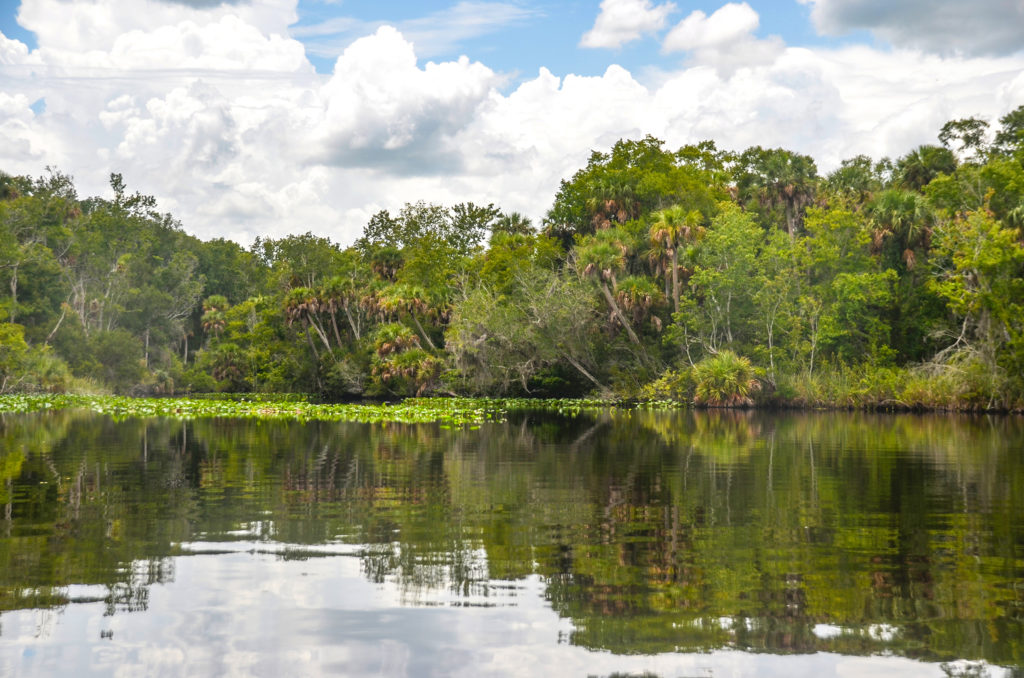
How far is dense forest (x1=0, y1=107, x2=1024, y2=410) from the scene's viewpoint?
42625 mm

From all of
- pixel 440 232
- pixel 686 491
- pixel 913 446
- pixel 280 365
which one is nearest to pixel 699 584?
pixel 686 491

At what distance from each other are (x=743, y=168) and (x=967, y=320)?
21.7 m

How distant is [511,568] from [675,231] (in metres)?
43.2

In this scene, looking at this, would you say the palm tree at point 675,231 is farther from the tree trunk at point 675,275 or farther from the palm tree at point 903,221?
the palm tree at point 903,221

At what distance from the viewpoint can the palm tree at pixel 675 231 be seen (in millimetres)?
50062

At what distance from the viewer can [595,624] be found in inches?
265

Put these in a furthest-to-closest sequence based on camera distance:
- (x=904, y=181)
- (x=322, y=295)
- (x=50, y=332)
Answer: (x=50, y=332), (x=322, y=295), (x=904, y=181)

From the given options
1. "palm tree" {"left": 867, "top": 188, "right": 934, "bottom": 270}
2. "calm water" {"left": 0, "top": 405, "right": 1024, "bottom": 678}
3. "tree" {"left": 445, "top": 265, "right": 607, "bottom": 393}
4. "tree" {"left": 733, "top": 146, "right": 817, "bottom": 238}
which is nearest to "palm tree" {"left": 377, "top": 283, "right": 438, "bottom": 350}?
"tree" {"left": 445, "top": 265, "right": 607, "bottom": 393}

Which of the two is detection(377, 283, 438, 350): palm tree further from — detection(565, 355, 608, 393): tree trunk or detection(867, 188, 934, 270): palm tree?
detection(867, 188, 934, 270): palm tree

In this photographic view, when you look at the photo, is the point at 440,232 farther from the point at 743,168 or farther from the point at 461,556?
the point at 461,556

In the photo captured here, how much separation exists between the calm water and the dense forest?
87.1ft

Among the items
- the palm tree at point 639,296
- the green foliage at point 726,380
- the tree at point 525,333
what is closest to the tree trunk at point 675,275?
the palm tree at point 639,296

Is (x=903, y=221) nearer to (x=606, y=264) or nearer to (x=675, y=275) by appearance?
(x=675, y=275)

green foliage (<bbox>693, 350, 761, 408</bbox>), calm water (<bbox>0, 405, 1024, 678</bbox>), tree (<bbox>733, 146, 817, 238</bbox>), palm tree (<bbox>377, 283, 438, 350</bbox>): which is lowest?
calm water (<bbox>0, 405, 1024, 678</bbox>)
